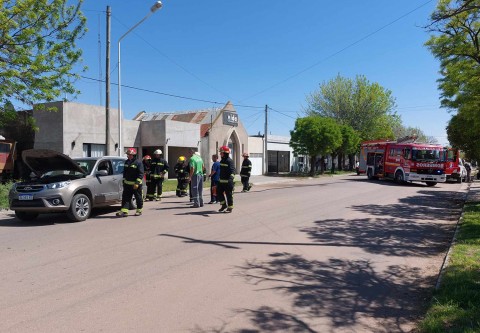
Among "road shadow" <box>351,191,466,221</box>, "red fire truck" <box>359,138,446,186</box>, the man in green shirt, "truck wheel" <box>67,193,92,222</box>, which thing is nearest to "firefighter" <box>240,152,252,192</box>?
the man in green shirt

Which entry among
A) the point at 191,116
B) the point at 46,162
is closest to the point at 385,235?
the point at 46,162

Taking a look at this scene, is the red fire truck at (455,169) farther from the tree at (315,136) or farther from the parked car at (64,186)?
the parked car at (64,186)

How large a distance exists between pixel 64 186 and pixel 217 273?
5.46 m

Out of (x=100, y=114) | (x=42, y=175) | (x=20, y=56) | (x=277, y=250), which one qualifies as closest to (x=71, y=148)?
(x=100, y=114)

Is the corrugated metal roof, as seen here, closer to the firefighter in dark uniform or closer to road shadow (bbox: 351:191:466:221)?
road shadow (bbox: 351:191:466:221)

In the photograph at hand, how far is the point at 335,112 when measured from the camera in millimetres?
48562

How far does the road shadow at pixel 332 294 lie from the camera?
4.07m

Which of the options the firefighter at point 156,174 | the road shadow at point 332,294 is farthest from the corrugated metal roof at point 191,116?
the road shadow at point 332,294

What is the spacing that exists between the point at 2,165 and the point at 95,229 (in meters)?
13.6

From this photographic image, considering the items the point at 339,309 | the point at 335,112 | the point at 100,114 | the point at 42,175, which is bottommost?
the point at 339,309

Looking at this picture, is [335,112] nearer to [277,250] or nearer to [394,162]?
[394,162]

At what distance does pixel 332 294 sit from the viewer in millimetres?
4949

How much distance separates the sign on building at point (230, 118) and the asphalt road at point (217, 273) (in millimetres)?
22840

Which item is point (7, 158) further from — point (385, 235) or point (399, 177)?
point (399, 177)
